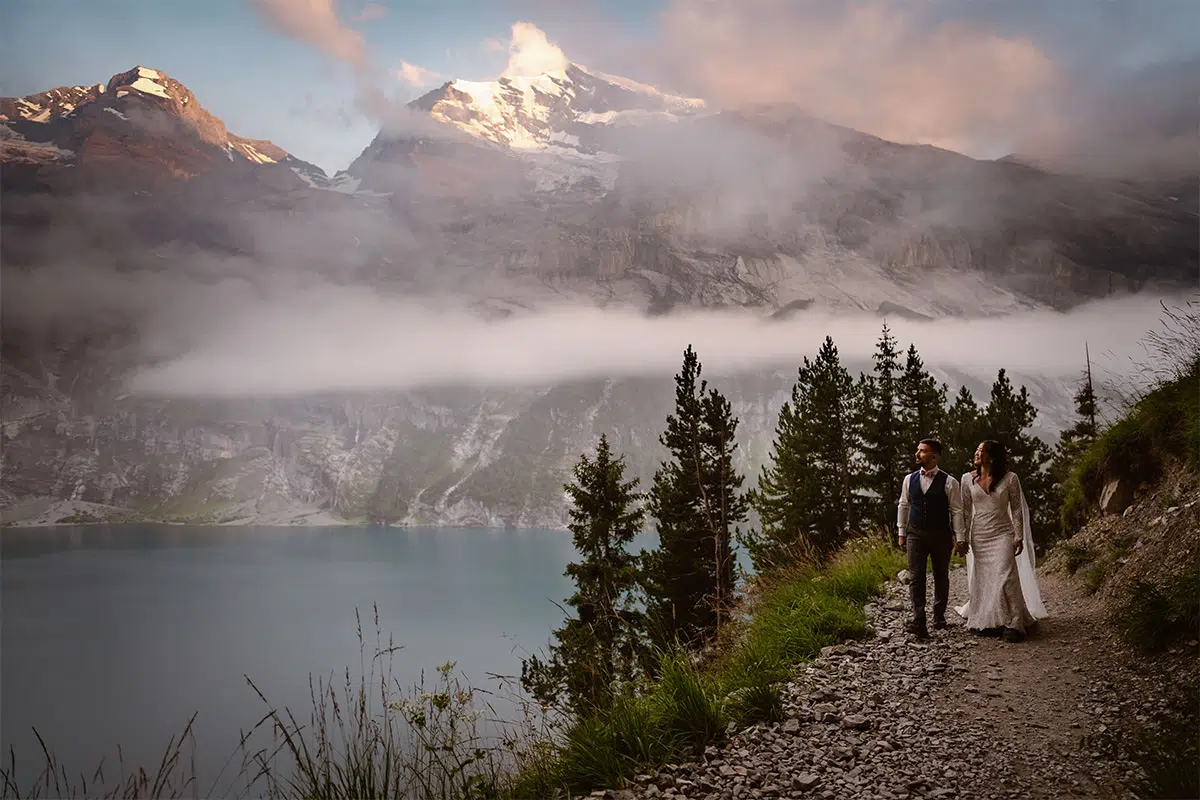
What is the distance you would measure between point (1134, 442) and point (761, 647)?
7.71 m

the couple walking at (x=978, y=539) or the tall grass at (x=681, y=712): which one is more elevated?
the couple walking at (x=978, y=539)

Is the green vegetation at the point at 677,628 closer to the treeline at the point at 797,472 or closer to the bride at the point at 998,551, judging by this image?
the treeline at the point at 797,472

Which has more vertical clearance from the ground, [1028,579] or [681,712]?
[1028,579]

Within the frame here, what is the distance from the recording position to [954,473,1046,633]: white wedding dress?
7.84m

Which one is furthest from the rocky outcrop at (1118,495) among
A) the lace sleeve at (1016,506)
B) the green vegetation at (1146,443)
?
the lace sleeve at (1016,506)

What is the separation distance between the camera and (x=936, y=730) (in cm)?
527

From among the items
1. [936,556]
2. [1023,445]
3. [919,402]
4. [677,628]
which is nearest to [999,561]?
[936,556]

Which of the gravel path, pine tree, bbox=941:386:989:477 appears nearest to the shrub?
the gravel path

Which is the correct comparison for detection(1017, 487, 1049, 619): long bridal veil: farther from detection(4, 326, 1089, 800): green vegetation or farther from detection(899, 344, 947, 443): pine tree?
detection(899, 344, 947, 443): pine tree

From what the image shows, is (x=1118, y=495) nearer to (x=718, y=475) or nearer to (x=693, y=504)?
(x=693, y=504)

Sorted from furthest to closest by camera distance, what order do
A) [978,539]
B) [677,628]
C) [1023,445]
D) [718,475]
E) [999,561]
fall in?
[1023,445]
[718,475]
[978,539]
[999,561]
[677,628]

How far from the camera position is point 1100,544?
34.2ft

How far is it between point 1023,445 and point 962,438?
3714 millimetres

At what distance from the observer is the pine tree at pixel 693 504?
31156 mm
